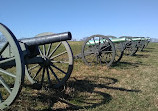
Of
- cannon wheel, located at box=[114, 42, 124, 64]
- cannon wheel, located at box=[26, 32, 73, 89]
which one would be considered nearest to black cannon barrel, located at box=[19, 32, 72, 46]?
cannon wheel, located at box=[26, 32, 73, 89]

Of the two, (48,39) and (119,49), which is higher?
(48,39)

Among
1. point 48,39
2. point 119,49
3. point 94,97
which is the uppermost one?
point 48,39

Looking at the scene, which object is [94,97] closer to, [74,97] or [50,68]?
[74,97]

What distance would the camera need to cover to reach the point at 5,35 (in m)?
3.24

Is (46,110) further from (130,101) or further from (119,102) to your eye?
(130,101)

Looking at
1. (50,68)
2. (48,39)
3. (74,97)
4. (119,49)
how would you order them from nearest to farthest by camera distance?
(48,39) → (74,97) → (50,68) → (119,49)

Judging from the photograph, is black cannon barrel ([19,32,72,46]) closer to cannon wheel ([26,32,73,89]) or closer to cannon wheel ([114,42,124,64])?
cannon wheel ([26,32,73,89])

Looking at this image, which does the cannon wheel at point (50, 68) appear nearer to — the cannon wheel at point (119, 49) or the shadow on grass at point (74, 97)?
the shadow on grass at point (74, 97)

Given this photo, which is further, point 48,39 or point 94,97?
point 94,97

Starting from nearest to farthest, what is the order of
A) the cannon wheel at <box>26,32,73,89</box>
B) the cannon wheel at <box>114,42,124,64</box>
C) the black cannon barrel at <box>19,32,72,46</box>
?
the black cannon barrel at <box>19,32,72,46</box>, the cannon wheel at <box>26,32,73,89</box>, the cannon wheel at <box>114,42,124,64</box>

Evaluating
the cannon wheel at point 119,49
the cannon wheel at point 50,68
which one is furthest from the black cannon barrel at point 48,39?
the cannon wheel at point 119,49

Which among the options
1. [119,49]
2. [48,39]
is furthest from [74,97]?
[119,49]

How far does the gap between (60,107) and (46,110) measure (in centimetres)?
34

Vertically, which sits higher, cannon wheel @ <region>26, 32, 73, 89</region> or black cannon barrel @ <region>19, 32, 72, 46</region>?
black cannon barrel @ <region>19, 32, 72, 46</region>
